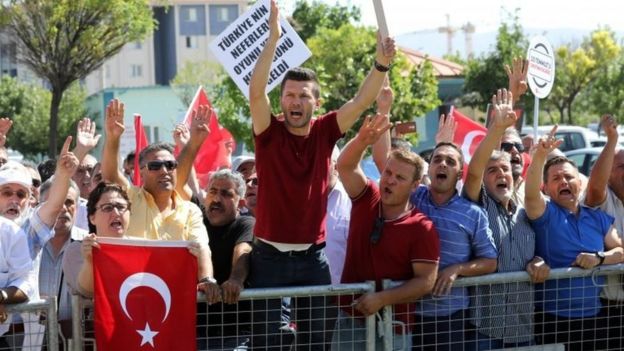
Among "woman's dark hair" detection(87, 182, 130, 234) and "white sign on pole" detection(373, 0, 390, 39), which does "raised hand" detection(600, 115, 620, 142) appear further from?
"woman's dark hair" detection(87, 182, 130, 234)

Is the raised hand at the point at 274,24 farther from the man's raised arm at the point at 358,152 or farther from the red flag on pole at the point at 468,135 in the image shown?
the red flag on pole at the point at 468,135

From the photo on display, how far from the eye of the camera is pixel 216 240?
20.6 feet

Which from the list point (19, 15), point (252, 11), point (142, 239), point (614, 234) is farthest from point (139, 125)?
point (19, 15)

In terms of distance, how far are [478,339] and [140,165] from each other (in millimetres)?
2320

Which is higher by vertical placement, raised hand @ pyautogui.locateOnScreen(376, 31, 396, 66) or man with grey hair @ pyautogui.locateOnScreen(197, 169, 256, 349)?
raised hand @ pyautogui.locateOnScreen(376, 31, 396, 66)

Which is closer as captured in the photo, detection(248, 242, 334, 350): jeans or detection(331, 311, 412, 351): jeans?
detection(248, 242, 334, 350): jeans

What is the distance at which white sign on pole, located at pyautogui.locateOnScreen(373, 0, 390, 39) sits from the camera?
19.2 feet

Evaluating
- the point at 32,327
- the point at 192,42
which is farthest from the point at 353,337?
the point at 192,42

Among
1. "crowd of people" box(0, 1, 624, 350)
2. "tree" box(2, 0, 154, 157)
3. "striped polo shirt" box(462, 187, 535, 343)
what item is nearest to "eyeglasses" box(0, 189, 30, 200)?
"crowd of people" box(0, 1, 624, 350)

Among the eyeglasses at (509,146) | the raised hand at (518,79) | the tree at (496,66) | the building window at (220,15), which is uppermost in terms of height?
the building window at (220,15)

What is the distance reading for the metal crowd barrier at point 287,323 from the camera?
561cm

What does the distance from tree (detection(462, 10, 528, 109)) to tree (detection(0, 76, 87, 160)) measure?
72.4 ft

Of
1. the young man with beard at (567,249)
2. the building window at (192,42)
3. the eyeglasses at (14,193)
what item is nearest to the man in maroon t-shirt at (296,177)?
the young man with beard at (567,249)

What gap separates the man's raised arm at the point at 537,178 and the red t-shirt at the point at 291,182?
1.36 m
